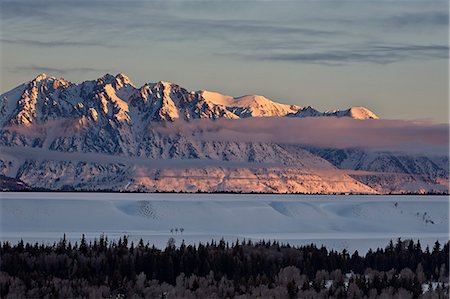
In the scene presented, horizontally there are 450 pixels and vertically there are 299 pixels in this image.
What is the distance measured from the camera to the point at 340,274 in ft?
169

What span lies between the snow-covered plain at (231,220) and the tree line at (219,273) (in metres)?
19.1

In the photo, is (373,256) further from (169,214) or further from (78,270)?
(169,214)

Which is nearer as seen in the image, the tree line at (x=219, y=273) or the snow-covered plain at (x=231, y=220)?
the tree line at (x=219, y=273)

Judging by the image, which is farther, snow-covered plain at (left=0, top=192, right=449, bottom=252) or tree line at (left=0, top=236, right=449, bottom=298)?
snow-covered plain at (left=0, top=192, right=449, bottom=252)

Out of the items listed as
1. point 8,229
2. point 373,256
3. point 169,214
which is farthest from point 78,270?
point 169,214

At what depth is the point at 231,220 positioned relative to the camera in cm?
10225

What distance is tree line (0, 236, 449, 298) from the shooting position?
4412cm

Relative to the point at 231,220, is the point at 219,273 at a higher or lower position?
lower

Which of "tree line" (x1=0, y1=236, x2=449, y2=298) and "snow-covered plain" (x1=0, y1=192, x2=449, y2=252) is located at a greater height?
"snow-covered plain" (x1=0, y1=192, x2=449, y2=252)

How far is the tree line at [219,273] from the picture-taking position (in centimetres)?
4412

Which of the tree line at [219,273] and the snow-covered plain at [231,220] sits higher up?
the snow-covered plain at [231,220]

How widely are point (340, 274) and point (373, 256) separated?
7333 mm

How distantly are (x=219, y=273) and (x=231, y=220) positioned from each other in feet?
171

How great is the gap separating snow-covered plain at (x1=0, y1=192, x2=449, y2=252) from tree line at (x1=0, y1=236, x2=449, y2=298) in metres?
19.1
